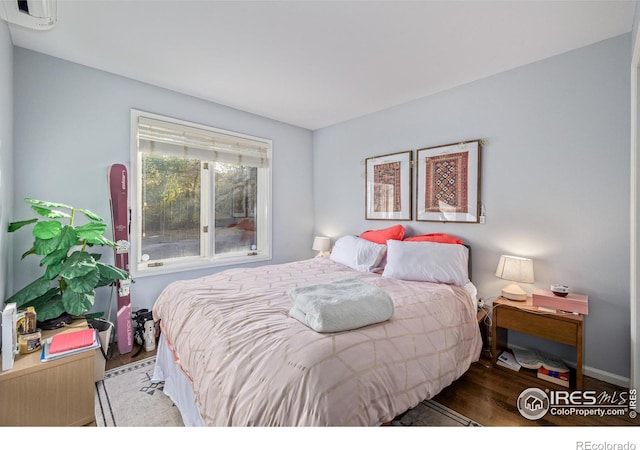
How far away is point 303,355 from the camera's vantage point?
1.21 meters

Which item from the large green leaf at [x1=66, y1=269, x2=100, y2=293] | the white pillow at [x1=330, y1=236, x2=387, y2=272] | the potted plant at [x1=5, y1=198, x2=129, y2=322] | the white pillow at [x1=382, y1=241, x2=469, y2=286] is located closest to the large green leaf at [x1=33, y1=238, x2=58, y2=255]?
the potted plant at [x1=5, y1=198, x2=129, y2=322]

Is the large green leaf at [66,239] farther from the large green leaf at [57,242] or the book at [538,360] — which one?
the book at [538,360]

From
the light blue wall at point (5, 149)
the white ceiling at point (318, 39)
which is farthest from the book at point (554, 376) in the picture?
the light blue wall at point (5, 149)

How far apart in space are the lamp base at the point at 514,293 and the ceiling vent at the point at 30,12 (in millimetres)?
3703

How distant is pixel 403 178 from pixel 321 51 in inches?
66.3

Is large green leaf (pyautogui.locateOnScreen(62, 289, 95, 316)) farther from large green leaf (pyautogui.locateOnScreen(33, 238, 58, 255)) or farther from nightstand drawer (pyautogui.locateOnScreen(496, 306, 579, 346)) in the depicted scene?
nightstand drawer (pyautogui.locateOnScreen(496, 306, 579, 346))

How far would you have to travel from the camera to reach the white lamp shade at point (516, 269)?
7.52 ft

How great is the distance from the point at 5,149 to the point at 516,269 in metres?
3.91

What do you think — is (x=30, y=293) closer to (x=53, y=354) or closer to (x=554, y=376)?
(x=53, y=354)

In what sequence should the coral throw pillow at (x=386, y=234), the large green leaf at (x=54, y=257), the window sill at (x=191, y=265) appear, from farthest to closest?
the coral throw pillow at (x=386, y=234), the window sill at (x=191, y=265), the large green leaf at (x=54, y=257)

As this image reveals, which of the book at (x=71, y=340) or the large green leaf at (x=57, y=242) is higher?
the large green leaf at (x=57, y=242)

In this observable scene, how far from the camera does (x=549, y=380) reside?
2117mm

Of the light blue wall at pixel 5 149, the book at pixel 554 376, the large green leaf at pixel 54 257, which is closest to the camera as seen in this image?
the light blue wall at pixel 5 149

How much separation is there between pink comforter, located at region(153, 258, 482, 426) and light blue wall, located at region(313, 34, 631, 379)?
884 mm
